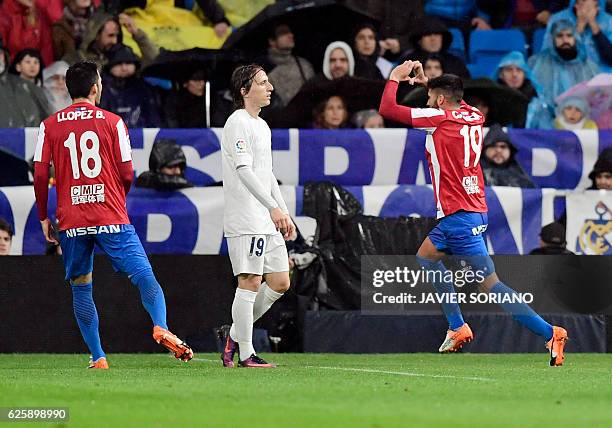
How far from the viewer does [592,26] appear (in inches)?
707

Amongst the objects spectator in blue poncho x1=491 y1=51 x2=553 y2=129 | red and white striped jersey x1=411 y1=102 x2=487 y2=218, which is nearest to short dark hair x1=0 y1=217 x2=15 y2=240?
red and white striped jersey x1=411 y1=102 x2=487 y2=218

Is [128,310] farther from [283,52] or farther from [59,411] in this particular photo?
[59,411]

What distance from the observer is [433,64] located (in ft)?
53.8

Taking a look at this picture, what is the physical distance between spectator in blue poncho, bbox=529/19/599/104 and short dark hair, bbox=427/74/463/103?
651cm

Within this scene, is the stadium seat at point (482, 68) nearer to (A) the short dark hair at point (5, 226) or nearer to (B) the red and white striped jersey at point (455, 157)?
(A) the short dark hair at point (5, 226)

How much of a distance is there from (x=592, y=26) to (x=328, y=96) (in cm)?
407

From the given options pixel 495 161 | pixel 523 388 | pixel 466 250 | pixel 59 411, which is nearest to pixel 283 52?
pixel 495 161

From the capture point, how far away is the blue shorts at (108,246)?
394 inches

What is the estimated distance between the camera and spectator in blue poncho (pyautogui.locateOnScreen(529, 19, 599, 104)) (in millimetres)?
17766


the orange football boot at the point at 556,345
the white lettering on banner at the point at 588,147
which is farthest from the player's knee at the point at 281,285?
the white lettering on banner at the point at 588,147

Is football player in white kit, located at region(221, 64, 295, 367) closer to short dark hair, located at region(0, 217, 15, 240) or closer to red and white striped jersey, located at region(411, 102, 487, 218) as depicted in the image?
red and white striped jersey, located at region(411, 102, 487, 218)

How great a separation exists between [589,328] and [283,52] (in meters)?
5.31

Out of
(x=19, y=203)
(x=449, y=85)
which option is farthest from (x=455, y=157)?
(x=19, y=203)

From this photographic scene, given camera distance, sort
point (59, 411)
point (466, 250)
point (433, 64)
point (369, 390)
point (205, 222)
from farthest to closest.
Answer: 1. point (433, 64)
2. point (205, 222)
3. point (466, 250)
4. point (369, 390)
5. point (59, 411)
